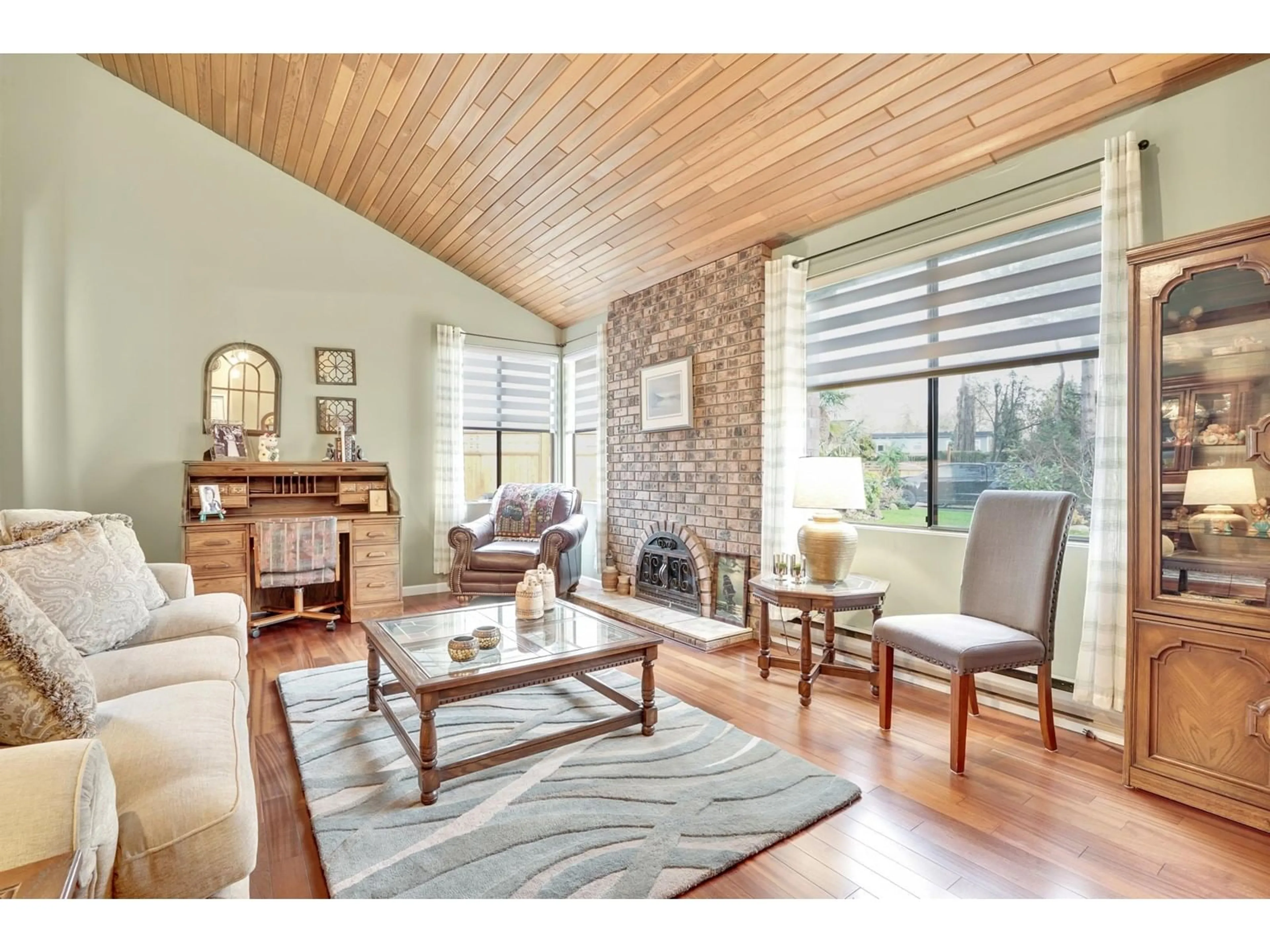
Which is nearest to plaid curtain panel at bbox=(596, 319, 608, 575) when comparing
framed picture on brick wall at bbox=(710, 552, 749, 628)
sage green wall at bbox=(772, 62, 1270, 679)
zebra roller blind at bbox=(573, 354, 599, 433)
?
zebra roller blind at bbox=(573, 354, 599, 433)

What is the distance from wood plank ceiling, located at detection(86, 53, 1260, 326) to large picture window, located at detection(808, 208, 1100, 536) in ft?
1.51

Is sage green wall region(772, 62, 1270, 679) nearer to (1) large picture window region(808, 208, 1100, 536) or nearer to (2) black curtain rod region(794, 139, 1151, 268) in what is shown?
(2) black curtain rod region(794, 139, 1151, 268)

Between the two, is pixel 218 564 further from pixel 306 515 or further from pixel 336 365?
pixel 336 365

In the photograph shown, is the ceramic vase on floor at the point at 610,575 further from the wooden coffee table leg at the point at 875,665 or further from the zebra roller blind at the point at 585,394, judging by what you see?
the wooden coffee table leg at the point at 875,665

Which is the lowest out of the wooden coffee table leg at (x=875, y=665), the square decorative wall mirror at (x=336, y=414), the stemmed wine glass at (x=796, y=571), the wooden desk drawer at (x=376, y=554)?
the wooden coffee table leg at (x=875, y=665)

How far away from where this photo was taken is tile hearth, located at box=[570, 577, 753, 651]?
3.60 meters

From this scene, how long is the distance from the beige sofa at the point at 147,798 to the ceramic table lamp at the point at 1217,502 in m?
2.77

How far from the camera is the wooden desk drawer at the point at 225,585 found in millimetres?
3846

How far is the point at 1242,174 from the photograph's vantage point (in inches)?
82.0

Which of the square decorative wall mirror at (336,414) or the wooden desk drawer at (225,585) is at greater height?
the square decorative wall mirror at (336,414)

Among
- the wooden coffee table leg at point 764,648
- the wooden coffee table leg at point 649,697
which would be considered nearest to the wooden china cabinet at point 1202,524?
the wooden coffee table leg at point 764,648
